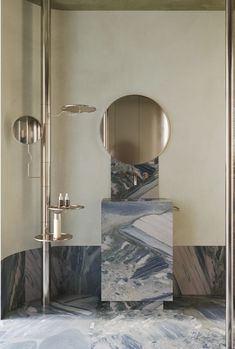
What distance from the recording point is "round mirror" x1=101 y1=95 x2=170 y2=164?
3.13m

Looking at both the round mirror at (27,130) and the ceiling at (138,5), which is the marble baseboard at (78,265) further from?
the ceiling at (138,5)

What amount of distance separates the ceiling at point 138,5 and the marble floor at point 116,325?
8.29 feet

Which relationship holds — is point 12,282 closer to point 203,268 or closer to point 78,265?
point 78,265

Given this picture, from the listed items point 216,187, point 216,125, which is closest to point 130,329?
point 216,187

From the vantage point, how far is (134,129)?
3129 mm

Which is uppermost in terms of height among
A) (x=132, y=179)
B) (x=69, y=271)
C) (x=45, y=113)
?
(x=45, y=113)

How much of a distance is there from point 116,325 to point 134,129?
1.63 m

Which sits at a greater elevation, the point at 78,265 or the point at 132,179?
the point at 132,179

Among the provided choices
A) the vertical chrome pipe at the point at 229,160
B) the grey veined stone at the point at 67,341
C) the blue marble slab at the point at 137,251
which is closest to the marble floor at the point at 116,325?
the grey veined stone at the point at 67,341

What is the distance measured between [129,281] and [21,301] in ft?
3.11

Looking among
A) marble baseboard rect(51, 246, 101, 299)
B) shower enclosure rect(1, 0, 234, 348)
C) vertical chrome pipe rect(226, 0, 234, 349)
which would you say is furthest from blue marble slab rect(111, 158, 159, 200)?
vertical chrome pipe rect(226, 0, 234, 349)

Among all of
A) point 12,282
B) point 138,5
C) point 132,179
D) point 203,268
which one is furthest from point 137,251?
point 138,5

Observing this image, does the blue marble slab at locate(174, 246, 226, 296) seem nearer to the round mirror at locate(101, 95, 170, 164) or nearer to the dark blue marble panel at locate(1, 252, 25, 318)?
the round mirror at locate(101, 95, 170, 164)

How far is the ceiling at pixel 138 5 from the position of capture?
9.77 ft
